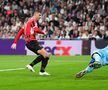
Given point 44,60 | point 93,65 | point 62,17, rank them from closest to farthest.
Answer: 1. point 93,65
2. point 44,60
3. point 62,17

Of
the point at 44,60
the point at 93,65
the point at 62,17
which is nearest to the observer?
the point at 93,65

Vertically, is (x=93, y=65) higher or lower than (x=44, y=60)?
higher

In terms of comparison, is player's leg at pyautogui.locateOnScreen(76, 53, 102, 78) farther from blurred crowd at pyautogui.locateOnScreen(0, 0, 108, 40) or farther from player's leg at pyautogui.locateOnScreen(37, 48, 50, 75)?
blurred crowd at pyautogui.locateOnScreen(0, 0, 108, 40)

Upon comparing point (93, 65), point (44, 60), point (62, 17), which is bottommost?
point (62, 17)

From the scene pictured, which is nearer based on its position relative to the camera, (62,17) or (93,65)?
(93,65)

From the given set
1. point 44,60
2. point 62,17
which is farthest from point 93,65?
point 62,17

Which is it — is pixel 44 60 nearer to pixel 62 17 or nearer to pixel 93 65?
pixel 93 65

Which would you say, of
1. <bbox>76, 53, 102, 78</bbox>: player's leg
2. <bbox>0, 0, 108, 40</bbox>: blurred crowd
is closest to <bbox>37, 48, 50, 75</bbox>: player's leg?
<bbox>76, 53, 102, 78</bbox>: player's leg

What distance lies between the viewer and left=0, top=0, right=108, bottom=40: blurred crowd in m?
31.4

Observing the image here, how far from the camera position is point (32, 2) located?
120 feet

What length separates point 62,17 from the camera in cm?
3356

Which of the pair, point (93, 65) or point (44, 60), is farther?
point (44, 60)

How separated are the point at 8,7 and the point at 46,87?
81.5ft

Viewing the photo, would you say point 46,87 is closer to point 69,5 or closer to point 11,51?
point 11,51
